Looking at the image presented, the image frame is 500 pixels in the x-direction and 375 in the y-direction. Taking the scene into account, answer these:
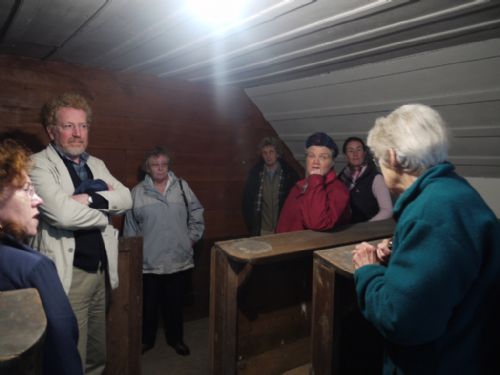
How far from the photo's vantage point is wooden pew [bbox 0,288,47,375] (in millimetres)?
606

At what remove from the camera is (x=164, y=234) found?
266cm

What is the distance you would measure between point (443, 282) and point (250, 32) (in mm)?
1432

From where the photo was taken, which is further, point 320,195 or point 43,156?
point 320,195

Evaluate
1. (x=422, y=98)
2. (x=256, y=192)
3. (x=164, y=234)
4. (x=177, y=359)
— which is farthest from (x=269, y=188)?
(x=177, y=359)

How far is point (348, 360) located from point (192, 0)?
5.65 ft

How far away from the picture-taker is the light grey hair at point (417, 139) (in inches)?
40.0

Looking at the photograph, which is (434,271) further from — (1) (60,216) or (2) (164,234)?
(2) (164,234)

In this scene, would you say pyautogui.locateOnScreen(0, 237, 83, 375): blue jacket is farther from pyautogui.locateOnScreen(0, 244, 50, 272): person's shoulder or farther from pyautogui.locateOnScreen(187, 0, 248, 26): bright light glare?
pyautogui.locateOnScreen(187, 0, 248, 26): bright light glare

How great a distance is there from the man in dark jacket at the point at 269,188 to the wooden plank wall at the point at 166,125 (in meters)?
0.37

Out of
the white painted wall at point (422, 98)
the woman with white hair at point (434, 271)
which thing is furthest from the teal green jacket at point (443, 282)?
the white painted wall at point (422, 98)

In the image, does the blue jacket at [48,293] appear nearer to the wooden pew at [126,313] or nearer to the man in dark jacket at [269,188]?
the wooden pew at [126,313]

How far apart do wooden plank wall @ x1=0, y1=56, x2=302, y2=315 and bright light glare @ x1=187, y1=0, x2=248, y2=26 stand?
149 centimetres

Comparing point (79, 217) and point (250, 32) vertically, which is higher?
point (250, 32)

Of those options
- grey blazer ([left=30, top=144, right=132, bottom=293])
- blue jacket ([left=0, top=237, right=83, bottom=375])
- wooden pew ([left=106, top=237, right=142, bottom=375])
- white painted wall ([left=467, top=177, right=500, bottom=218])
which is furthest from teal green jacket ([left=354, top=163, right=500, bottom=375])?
white painted wall ([left=467, top=177, right=500, bottom=218])
